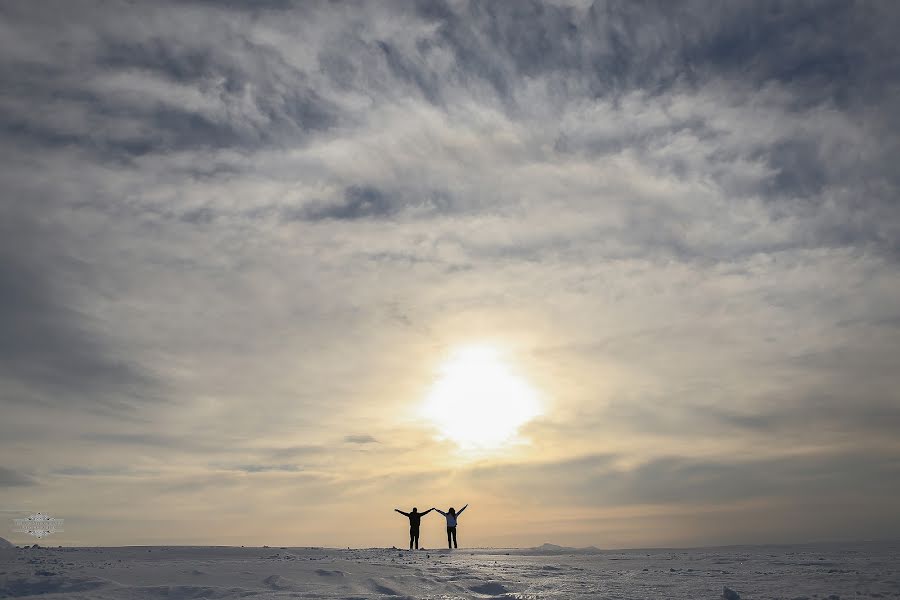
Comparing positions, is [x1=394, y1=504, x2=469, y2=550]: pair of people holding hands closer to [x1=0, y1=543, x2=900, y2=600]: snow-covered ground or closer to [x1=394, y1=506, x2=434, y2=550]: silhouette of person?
[x1=394, y1=506, x2=434, y2=550]: silhouette of person

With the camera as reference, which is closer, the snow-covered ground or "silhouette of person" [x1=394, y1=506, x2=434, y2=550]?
the snow-covered ground

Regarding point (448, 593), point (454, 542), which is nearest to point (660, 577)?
point (448, 593)

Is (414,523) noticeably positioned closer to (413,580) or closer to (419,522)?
(419,522)

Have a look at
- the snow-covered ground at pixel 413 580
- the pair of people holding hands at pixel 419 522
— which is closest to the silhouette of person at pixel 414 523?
the pair of people holding hands at pixel 419 522

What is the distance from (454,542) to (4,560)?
29.2 m

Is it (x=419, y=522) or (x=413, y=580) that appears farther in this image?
(x=419, y=522)

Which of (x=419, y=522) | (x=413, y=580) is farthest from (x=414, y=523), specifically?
(x=413, y=580)

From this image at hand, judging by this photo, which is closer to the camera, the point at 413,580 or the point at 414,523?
the point at 413,580

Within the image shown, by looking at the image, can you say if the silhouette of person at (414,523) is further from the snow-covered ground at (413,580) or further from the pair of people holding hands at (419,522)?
the snow-covered ground at (413,580)

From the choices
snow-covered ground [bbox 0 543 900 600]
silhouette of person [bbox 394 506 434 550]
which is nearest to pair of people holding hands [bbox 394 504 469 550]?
silhouette of person [bbox 394 506 434 550]

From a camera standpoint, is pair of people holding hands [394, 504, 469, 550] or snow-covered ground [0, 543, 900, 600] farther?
pair of people holding hands [394, 504, 469, 550]

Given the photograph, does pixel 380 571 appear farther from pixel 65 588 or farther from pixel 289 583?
pixel 65 588

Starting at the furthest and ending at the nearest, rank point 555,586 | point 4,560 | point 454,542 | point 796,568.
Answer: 1. point 454,542
2. point 796,568
3. point 4,560
4. point 555,586

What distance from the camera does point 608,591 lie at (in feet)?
58.9
